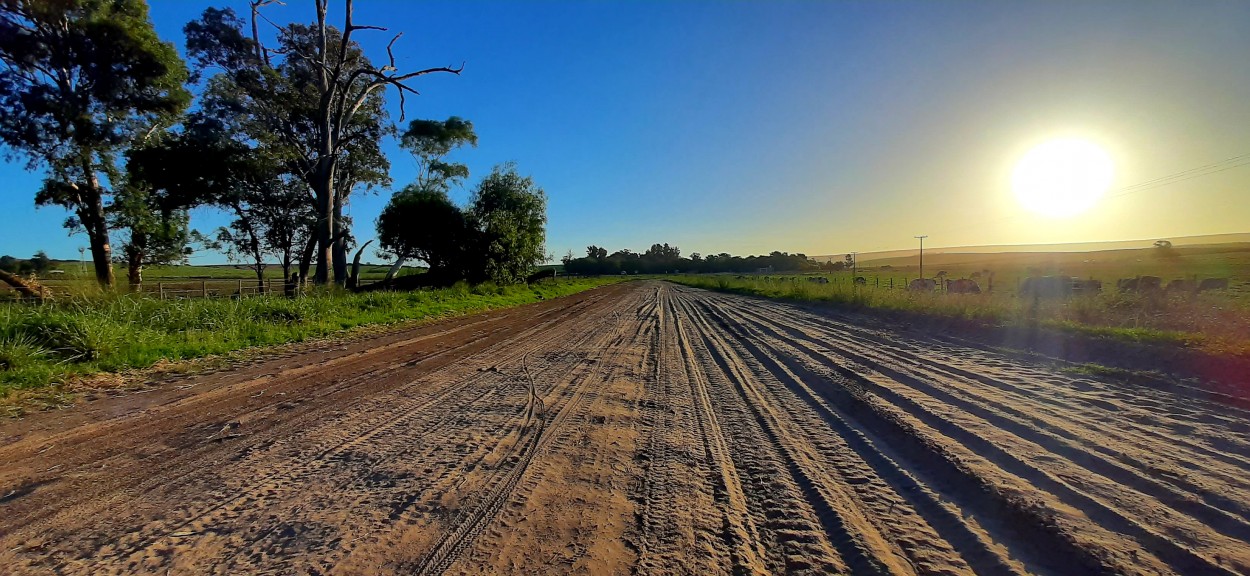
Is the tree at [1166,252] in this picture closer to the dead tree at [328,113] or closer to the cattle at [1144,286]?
the cattle at [1144,286]

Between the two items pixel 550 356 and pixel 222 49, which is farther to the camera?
pixel 222 49

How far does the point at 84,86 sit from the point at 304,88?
872 centimetres

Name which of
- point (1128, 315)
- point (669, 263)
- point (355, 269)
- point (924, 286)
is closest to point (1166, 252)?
point (924, 286)

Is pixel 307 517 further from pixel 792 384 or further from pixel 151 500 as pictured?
pixel 792 384

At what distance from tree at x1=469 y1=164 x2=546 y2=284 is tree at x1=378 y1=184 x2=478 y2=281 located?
0.91 meters

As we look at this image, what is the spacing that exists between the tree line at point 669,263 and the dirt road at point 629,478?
11066 cm

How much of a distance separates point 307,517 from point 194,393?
4.39 metres

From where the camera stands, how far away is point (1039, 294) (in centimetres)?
1447

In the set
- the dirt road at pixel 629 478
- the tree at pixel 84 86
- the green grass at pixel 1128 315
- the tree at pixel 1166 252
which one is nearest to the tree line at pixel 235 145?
the tree at pixel 84 86

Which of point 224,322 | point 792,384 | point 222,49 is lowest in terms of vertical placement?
point 792,384

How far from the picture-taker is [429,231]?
27.8 meters

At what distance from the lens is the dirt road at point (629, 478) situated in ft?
8.97

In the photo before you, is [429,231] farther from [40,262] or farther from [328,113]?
[40,262]

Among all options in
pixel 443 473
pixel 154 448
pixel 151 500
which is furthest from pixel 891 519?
pixel 154 448
